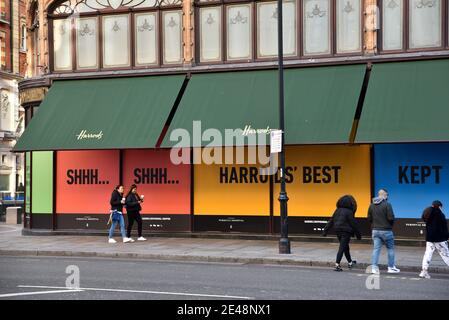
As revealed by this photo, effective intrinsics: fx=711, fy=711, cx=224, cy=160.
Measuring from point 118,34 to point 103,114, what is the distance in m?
2.93

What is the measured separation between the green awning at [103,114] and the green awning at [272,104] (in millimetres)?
708

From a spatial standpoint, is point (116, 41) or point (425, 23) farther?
point (116, 41)

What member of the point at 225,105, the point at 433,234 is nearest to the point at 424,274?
the point at 433,234

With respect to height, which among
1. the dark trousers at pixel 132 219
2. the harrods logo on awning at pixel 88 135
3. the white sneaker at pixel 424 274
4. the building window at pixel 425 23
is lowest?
the white sneaker at pixel 424 274

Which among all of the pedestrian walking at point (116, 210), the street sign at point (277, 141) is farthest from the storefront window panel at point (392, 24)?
the pedestrian walking at point (116, 210)

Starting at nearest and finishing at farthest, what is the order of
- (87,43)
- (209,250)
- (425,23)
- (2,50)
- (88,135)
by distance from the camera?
(209,250)
(425,23)
(88,135)
(87,43)
(2,50)

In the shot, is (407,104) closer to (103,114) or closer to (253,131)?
(253,131)

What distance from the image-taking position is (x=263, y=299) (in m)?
11.1

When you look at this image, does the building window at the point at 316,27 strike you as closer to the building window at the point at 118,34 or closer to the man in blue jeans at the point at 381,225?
the building window at the point at 118,34

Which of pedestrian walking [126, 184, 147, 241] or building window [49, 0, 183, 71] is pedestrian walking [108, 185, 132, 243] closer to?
pedestrian walking [126, 184, 147, 241]

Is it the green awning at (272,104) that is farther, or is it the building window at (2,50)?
the building window at (2,50)

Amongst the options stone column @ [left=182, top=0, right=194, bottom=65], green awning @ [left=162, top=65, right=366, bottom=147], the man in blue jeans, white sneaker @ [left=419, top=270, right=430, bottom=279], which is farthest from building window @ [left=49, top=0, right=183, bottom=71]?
white sneaker @ [left=419, top=270, right=430, bottom=279]

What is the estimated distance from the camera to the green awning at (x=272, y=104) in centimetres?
1975

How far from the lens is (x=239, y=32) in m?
22.1
